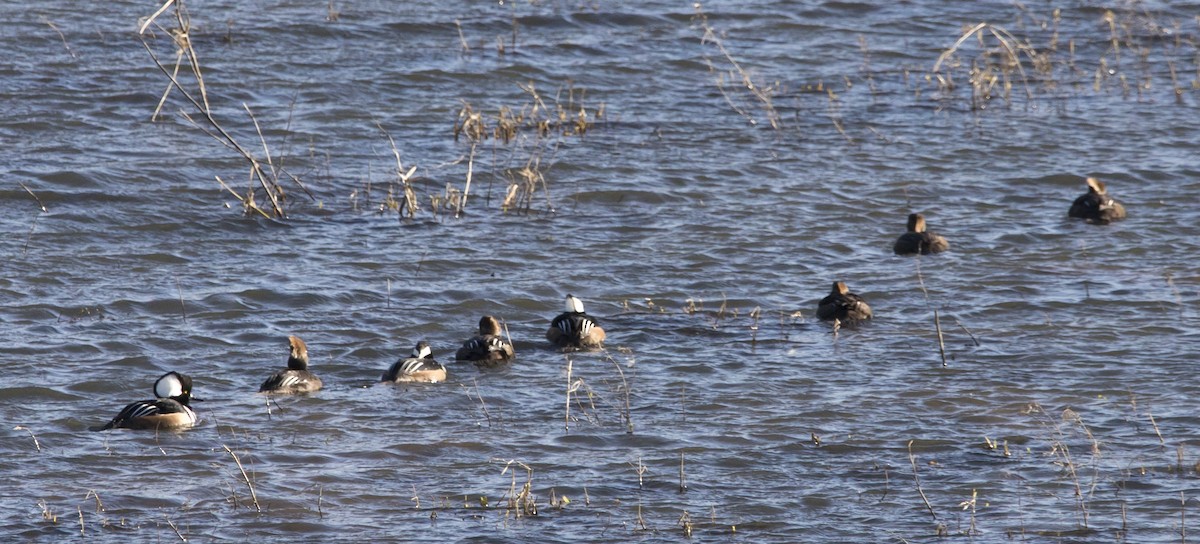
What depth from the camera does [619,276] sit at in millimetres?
14297

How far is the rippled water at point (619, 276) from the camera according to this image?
360 inches

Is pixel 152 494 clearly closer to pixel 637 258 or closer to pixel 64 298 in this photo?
pixel 64 298

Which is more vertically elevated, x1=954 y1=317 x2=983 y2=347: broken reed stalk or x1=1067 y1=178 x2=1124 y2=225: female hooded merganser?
x1=1067 y1=178 x2=1124 y2=225: female hooded merganser

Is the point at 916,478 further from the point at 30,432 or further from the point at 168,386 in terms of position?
the point at 30,432

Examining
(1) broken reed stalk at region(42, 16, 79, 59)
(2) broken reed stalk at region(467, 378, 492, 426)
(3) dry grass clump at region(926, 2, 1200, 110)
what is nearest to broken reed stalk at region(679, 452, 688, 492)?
(2) broken reed stalk at region(467, 378, 492, 426)

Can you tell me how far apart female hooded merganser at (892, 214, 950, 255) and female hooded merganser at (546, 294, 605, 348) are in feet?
11.5

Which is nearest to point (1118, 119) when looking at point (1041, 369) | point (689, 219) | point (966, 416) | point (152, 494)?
point (689, 219)

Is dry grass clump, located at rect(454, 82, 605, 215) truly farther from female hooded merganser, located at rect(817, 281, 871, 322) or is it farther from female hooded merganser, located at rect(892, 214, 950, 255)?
female hooded merganser, located at rect(817, 281, 871, 322)

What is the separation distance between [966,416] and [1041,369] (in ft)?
4.32

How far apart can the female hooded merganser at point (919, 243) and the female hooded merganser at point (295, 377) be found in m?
5.48

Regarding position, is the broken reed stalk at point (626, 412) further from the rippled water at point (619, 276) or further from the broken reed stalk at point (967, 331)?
the broken reed stalk at point (967, 331)

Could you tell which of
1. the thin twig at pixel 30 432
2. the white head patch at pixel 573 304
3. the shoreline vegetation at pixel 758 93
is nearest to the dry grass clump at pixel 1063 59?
the shoreline vegetation at pixel 758 93

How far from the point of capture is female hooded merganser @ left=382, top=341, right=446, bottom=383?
11.3 metres

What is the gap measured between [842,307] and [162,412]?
16.2ft
